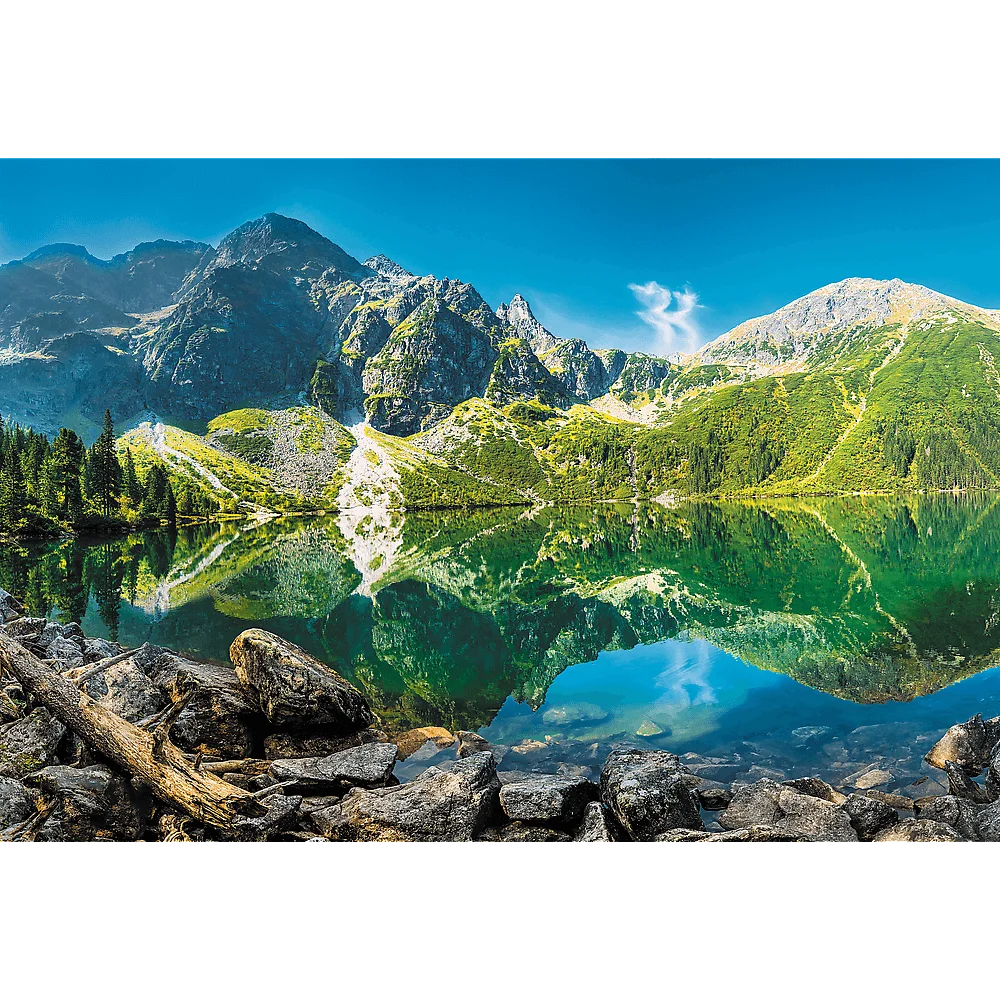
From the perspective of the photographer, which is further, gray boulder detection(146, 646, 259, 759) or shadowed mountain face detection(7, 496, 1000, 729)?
shadowed mountain face detection(7, 496, 1000, 729)

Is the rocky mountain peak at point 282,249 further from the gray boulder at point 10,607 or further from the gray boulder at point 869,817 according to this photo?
the gray boulder at point 869,817

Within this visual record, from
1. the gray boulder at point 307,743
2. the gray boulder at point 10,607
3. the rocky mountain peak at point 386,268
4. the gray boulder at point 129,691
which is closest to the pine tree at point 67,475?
the gray boulder at point 10,607

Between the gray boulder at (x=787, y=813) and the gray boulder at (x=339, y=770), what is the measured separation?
2.45m

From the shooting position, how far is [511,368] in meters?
15.2

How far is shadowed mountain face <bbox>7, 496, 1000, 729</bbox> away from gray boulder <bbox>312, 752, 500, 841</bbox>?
2.18m

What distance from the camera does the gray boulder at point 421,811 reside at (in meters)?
3.40

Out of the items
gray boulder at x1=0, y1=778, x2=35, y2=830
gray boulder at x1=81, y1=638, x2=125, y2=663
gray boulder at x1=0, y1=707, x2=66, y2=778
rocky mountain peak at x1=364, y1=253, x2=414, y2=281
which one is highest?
rocky mountain peak at x1=364, y1=253, x2=414, y2=281

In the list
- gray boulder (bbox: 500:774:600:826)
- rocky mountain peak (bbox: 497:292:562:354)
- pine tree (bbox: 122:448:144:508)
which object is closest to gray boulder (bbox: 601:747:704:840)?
gray boulder (bbox: 500:774:600:826)

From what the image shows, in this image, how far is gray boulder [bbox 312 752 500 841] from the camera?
3.40 meters

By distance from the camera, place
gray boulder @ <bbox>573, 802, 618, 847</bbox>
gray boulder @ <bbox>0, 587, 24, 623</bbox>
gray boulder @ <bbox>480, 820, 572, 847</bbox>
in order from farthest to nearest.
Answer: gray boulder @ <bbox>0, 587, 24, 623</bbox>, gray boulder @ <bbox>480, 820, 572, 847</bbox>, gray boulder @ <bbox>573, 802, 618, 847</bbox>

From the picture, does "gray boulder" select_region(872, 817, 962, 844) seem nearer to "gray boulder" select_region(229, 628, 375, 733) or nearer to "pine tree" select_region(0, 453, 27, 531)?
"gray boulder" select_region(229, 628, 375, 733)

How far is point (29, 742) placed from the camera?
3.85 m
